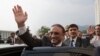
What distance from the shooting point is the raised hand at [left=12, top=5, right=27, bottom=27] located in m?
5.55

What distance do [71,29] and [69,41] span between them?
34 cm

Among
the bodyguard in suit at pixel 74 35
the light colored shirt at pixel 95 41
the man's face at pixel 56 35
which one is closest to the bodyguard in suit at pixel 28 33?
the man's face at pixel 56 35

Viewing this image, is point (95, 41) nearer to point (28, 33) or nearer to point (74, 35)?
point (74, 35)

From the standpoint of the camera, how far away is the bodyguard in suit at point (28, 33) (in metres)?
5.58

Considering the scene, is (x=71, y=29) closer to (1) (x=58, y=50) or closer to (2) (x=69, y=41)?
(2) (x=69, y=41)

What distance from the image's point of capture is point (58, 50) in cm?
545

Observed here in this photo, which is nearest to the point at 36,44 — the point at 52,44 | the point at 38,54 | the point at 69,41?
the point at 52,44

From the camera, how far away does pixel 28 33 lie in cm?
571

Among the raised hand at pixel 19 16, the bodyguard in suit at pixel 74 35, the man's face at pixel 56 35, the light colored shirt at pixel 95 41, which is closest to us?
the raised hand at pixel 19 16

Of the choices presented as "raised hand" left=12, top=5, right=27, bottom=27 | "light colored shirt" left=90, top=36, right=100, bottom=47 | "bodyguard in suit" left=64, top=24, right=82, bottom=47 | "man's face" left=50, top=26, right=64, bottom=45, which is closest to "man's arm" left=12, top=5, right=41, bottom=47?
"raised hand" left=12, top=5, right=27, bottom=27

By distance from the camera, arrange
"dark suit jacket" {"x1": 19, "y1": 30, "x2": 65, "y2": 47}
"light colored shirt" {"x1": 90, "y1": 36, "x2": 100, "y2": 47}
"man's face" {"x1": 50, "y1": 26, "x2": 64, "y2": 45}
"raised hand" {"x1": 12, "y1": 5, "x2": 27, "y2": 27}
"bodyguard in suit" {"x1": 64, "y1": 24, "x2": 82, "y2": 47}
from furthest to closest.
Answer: "bodyguard in suit" {"x1": 64, "y1": 24, "x2": 82, "y2": 47} < "light colored shirt" {"x1": 90, "y1": 36, "x2": 100, "y2": 47} < "man's face" {"x1": 50, "y1": 26, "x2": 64, "y2": 45} < "dark suit jacket" {"x1": 19, "y1": 30, "x2": 65, "y2": 47} < "raised hand" {"x1": 12, "y1": 5, "x2": 27, "y2": 27}

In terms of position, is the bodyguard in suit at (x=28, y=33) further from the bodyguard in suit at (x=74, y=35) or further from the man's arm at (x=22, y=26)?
the bodyguard in suit at (x=74, y=35)

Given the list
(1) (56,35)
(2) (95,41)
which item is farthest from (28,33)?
(2) (95,41)

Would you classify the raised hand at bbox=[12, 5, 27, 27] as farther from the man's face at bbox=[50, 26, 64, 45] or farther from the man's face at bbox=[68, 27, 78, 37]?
the man's face at bbox=[68, 27, 78, 37]
